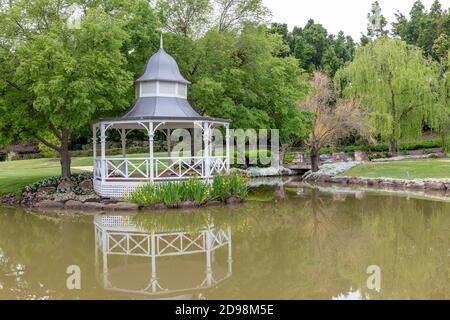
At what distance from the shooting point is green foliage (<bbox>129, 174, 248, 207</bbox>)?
14641mm

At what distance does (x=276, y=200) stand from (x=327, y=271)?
983cm

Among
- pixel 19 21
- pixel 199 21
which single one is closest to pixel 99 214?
pixel 19 21

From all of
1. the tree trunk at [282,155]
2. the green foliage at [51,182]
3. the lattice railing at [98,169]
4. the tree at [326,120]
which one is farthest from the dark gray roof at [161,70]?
the tree trunk at [282,155]

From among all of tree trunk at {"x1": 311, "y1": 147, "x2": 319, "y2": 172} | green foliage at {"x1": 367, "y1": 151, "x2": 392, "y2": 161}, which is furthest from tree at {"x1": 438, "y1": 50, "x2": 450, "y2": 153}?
tree trunk at {"x1": 311, "y1": 147, "x2": 319, "y2": 172}

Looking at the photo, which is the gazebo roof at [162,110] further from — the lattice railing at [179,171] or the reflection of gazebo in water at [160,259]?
the reflection of gazebo in water at [160,259]

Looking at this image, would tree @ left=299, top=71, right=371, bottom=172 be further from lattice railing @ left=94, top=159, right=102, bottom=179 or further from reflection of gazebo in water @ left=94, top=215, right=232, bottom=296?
reflection of gazebo in water @ left=94, top=215, right=232, bottom=296

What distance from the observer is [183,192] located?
14945 mm

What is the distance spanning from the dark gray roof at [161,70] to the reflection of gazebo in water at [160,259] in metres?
6.66

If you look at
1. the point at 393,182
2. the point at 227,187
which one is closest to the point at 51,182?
the point at 227,187

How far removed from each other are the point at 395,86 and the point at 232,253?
2439 centimetres

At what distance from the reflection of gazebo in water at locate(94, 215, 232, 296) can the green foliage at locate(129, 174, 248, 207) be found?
107 inches

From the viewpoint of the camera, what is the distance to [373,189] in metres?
20.5
